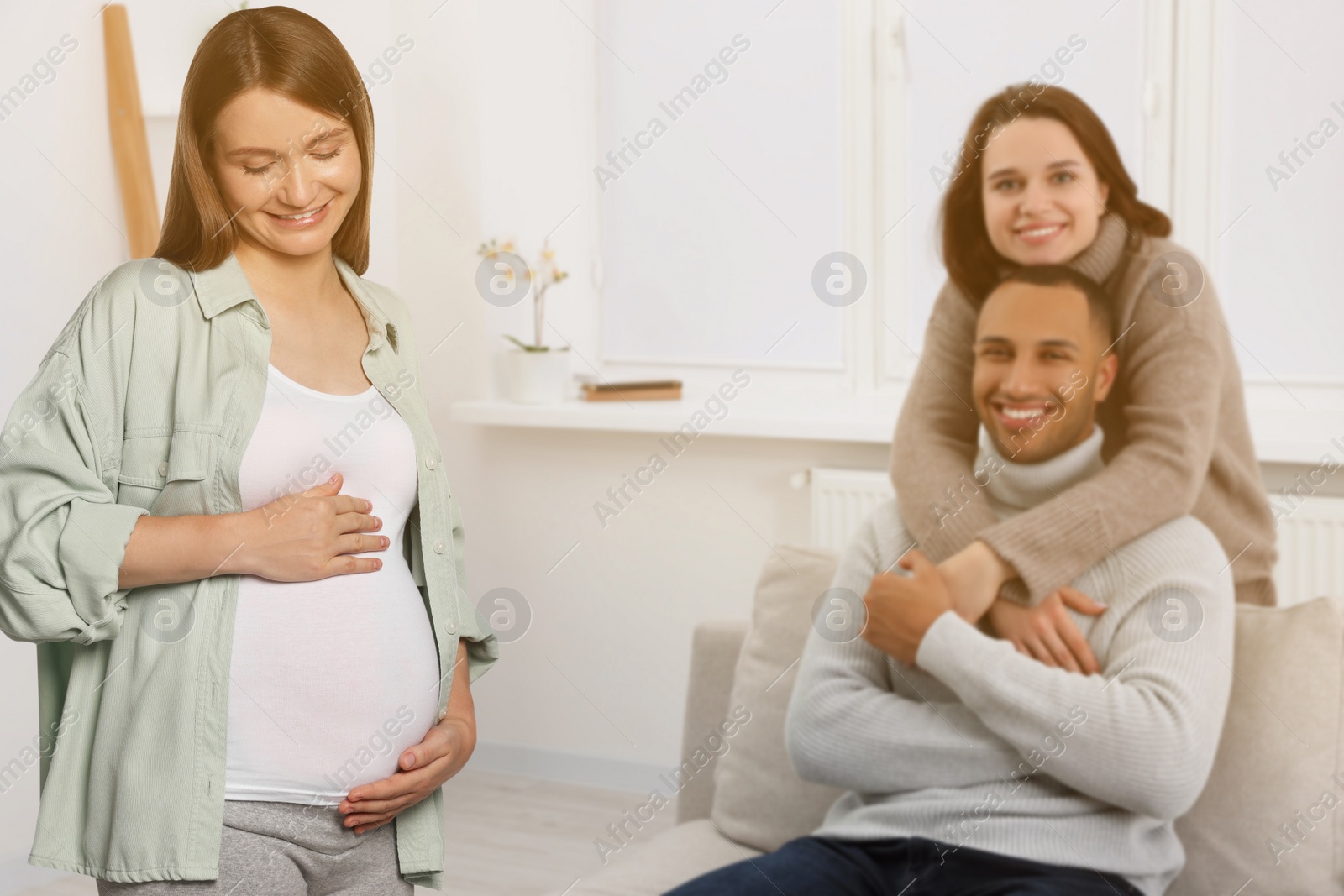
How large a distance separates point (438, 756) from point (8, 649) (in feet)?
5.63

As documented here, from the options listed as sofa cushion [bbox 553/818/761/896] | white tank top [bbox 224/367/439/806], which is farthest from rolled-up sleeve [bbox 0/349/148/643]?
sofa cushion [bbox 553/818/761/896]

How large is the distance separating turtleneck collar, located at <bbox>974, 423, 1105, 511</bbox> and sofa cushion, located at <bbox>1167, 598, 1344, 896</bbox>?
293mm

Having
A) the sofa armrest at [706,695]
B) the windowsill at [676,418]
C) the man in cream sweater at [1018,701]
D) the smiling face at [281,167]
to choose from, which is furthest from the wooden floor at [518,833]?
the smiling face at [281,167]

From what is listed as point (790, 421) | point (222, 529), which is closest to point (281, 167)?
point (222, 529)

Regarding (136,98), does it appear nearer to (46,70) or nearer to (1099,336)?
(46,70)

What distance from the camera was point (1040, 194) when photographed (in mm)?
1719

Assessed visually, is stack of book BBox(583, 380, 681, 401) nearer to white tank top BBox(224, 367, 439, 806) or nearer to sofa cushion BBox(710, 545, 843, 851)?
sofa cushion BBox(710, 545, 843, 851)

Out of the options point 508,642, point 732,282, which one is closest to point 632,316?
point 732,282

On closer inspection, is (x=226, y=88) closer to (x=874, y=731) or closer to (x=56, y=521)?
(x=56, y=521)

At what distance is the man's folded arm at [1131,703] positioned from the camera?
1380 mm

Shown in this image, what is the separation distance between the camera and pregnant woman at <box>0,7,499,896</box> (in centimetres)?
93

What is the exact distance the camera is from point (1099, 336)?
5.32ft

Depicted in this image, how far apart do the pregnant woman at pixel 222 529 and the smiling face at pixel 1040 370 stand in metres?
0.90

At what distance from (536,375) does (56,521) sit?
2.18 meters
